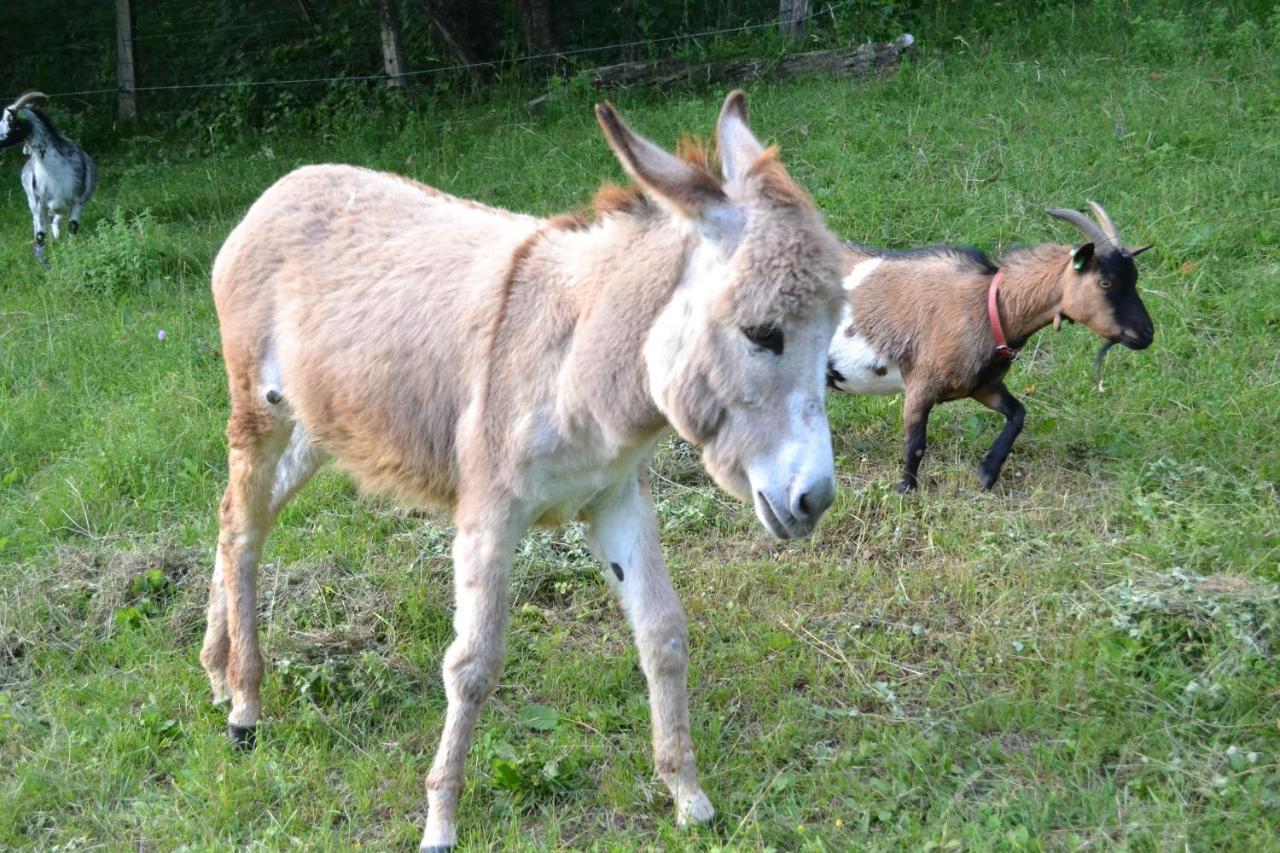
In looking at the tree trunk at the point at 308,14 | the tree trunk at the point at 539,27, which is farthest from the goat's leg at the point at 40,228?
the tree trunk at the point at 308,14

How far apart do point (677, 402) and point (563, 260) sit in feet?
2.06

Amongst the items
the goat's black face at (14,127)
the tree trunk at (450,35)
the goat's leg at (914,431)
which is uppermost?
the tree trunk at (450,35)

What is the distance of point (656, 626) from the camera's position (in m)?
3.41

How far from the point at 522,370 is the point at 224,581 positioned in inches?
60.5

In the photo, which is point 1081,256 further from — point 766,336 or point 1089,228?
point 766,336

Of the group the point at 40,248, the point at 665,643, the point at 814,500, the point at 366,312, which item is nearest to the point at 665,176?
the point at 814,500

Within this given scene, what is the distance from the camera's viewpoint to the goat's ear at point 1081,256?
523cm

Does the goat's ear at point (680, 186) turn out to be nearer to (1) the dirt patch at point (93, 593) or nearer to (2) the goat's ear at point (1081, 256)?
(1) the dirt patch at point (93, 593)

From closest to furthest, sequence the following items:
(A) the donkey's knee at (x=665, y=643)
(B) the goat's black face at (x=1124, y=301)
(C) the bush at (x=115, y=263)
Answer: (A) the donkey's knee at (x=665, y=643) < (B) the goat's black face at (x=1124, y=301) < (C) the bush at (x=115, y=263)

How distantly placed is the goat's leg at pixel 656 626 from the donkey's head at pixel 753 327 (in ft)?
1.90

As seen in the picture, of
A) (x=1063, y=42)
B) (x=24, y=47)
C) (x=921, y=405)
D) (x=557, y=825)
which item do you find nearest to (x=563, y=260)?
(x=557, y=825)

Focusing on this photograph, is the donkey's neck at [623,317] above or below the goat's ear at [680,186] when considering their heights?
below

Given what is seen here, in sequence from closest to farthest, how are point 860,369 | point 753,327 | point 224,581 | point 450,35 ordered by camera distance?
1. point 753,327
2. point 224,581
3. point 860,369
4. point 450,35

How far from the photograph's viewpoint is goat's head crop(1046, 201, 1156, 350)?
17.1 feet
